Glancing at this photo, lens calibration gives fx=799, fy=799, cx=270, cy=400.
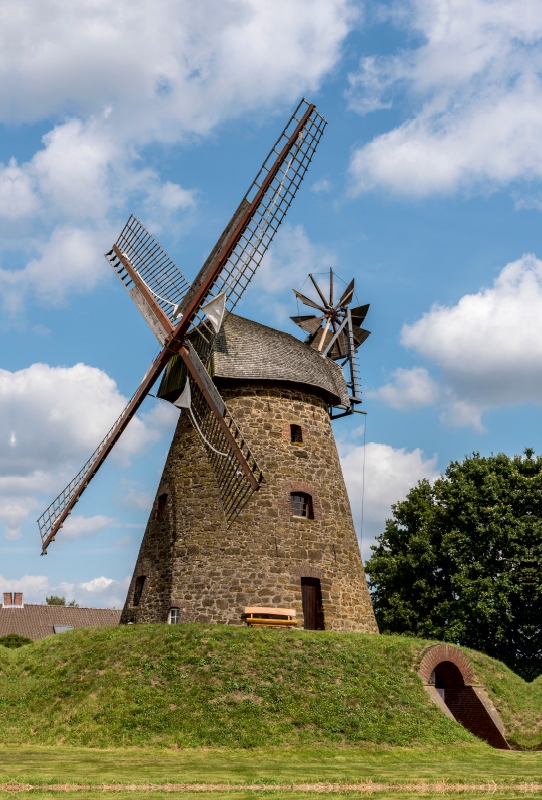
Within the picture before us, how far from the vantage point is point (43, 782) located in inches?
511

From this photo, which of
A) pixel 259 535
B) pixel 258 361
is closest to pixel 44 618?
pixel 259 535

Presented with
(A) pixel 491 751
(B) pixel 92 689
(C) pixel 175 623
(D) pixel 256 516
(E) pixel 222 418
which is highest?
(E) pixel 222 418

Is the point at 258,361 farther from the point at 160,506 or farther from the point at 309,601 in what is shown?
the point at 309,601

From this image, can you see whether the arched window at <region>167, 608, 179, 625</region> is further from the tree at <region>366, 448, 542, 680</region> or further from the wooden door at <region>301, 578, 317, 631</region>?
the tree at <region>366, 448, 542, 680</region>

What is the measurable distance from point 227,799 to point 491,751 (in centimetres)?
881

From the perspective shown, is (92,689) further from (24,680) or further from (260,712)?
(260,712)

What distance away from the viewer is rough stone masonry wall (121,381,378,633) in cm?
2244

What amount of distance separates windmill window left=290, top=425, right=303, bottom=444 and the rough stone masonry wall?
14cm

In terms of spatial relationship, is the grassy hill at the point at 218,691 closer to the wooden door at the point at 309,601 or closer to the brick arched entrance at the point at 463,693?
the brick arched entrance at the point at 463,693

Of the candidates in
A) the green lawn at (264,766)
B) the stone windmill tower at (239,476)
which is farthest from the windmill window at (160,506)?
the green lawn at (264,766)

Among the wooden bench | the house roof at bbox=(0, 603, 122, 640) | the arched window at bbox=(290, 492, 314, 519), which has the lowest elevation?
the wooden bench

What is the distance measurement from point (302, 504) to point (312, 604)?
115 inches

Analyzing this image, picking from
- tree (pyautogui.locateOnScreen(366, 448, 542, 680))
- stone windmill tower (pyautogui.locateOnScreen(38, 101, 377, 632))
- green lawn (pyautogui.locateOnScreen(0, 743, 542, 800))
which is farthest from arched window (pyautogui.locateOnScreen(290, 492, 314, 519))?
tree (pyautogui.locateOnScreen(366, 448, 542, 680))

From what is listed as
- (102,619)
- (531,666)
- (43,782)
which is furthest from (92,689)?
(102,619)
